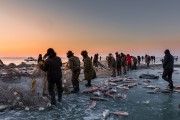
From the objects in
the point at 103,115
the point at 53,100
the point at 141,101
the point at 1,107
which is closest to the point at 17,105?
the point at 1,107

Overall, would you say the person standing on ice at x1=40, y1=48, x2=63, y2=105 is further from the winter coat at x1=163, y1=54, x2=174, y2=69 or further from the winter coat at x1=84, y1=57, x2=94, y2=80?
the winter coat at x1=163, y1=54, x2=174, y2=69

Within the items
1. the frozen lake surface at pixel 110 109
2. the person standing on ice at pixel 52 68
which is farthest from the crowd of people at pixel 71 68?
the frozen lake surface at pixel 110 109

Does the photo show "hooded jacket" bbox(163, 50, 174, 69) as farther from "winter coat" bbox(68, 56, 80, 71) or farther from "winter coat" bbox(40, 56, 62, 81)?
"winter coat" bbox(40, 56, 62, 81)

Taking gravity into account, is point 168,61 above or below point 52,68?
above

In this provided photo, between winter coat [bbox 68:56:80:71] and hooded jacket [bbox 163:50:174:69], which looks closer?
winter coat [bbox 68:56:80:71]

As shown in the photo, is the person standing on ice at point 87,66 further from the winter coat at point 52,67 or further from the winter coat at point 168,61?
the winter coat at point 52,67

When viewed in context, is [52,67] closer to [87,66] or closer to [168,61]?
[87,66]

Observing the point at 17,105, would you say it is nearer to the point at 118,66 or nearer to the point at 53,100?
the point at 53,100

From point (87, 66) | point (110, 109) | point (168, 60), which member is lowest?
point (110, 109)

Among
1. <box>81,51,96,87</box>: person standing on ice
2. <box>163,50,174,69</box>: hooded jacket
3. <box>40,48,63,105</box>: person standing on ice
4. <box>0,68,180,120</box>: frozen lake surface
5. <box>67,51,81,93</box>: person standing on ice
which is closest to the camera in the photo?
<box>0,68,180,120</box>: frozen lake surface

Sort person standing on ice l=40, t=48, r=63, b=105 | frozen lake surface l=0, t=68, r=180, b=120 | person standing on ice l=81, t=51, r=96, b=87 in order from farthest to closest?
person standing on ice l=81, t=51, r=96, b=87, person standing on ice l=40, t=48, r=63, b=105, frozen lake surface l=0, t=68, r=180, b=120

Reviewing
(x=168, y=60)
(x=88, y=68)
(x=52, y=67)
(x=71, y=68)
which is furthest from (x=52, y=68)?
(x=168, y=60)

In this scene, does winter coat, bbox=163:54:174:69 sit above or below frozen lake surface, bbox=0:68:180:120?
above

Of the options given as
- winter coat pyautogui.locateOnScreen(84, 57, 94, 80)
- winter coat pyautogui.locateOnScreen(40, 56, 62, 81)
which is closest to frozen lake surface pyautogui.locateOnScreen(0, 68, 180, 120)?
winter coat pyautogui.locateOnScreen(40, 56, 62, 81)
